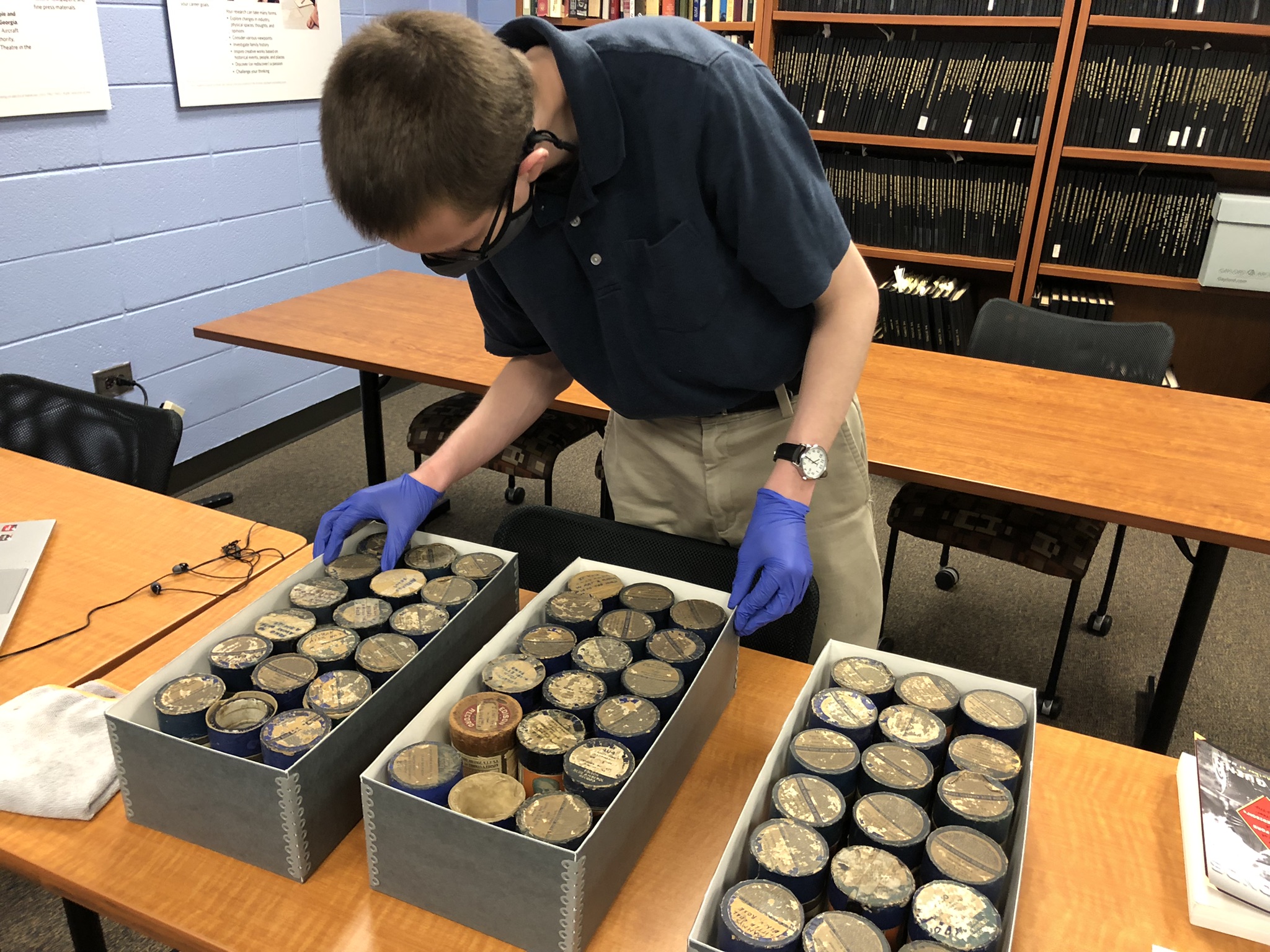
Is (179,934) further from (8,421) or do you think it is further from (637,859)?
(8,421)

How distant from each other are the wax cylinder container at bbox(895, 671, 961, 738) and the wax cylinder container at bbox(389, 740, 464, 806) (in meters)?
0.43

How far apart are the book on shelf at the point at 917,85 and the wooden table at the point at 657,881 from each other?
2860 millimetres

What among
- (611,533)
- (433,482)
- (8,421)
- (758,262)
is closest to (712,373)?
(758,262)

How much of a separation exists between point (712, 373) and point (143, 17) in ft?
8.12

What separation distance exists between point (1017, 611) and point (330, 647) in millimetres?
2224

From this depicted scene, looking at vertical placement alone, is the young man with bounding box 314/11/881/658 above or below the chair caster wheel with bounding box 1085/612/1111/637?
above

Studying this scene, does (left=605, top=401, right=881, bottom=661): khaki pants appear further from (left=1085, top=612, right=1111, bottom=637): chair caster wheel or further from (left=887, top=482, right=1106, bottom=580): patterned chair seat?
(left=1085, top=612, right=1111, bottom=637): chair caster wheel

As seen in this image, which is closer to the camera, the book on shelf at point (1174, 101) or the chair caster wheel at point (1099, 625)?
the chair caster wheel at point (1099, 625)

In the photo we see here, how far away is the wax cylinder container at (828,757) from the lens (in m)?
0.77

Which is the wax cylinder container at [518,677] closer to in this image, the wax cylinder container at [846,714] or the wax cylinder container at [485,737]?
the wax cylinder container at [485,737]

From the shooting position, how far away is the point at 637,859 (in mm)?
811

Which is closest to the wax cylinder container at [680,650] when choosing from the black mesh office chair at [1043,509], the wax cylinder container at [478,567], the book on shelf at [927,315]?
the wax cylinder container at [478,567]

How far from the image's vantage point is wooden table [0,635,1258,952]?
0.74 metres

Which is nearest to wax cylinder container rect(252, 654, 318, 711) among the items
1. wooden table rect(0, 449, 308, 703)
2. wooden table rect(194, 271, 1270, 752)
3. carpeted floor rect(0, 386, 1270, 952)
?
wooden table rect(0, 449, 308, 703)
